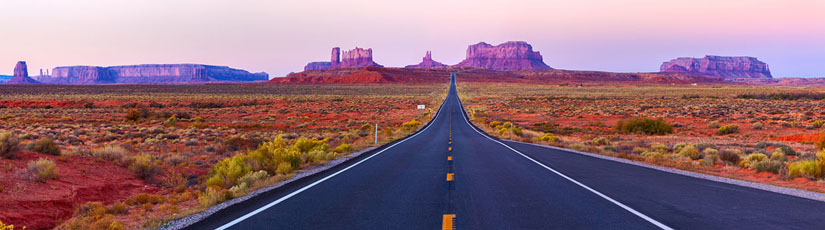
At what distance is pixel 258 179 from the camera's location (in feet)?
33.5

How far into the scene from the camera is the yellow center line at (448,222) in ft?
20.0

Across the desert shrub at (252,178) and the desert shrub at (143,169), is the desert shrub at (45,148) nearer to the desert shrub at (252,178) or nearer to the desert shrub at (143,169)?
the desert shrub at (143,169)

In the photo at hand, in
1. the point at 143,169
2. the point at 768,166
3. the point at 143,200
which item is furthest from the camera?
the point at 143,169

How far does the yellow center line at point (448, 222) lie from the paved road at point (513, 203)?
1cm

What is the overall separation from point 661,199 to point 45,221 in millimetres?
10410

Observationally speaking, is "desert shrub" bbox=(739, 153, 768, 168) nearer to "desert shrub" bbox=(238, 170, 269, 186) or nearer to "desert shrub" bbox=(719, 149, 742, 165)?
"desert shrub" bbox=(719, 149, 742, 165)

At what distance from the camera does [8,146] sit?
11.8m

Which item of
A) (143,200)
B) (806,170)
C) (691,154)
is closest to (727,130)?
(691,154)

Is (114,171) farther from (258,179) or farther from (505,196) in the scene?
(505,196)

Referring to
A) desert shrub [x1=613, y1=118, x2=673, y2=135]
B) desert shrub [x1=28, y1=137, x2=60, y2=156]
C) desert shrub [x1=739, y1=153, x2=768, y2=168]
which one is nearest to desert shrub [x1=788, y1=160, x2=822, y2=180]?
desert shrub [x1=739, y1=153, x2=768, y2=168]

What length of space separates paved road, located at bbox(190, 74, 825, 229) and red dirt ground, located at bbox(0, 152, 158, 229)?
3.43 meters

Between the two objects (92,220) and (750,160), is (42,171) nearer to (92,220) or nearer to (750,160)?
(92,220)

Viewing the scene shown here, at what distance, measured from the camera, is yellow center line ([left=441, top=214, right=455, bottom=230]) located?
6.09 meters

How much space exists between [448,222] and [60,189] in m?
8.53
